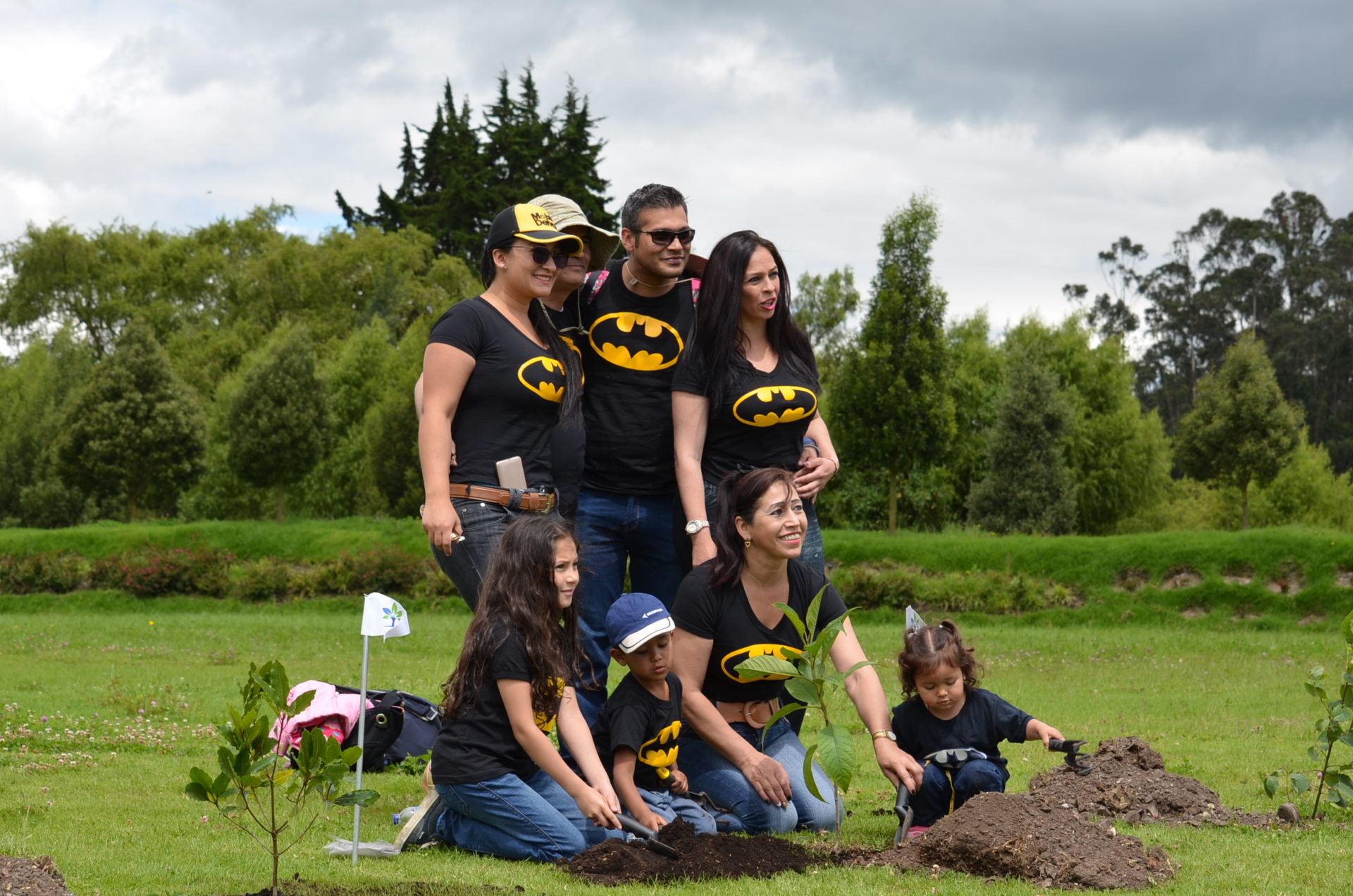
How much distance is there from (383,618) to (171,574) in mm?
20110

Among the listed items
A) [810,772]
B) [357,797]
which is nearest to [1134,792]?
[810,772]

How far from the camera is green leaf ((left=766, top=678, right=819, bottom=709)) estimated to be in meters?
4.62

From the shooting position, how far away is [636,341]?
577cm

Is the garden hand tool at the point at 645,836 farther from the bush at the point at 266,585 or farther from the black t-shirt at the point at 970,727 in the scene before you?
the bush at the point at 266,585

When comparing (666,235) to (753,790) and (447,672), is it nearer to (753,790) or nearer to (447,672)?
(753,790)

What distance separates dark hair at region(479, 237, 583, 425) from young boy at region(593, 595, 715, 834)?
34.1 inches

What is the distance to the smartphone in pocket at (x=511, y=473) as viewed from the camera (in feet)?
16.8

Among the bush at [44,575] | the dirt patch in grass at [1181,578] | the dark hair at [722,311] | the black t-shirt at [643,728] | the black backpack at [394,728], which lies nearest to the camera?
the black t-shirt at [643,728]

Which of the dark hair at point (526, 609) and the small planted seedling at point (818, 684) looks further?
the dark hair at point (526, 609)

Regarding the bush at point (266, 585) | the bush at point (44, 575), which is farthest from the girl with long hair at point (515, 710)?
the bush at point (44, 575)

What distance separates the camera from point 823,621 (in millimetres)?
5602

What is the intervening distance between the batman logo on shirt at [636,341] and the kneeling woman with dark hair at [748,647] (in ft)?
2.32

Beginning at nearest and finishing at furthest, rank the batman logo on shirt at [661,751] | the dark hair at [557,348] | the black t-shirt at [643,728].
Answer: the black t-shirt at [643,728]
the batman logo on shirt at [661,751]
the dark hair at [557,348]

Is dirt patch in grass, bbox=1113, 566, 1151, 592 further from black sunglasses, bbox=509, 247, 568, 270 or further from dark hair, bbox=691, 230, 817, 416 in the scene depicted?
black sunglasses, bbox=509, 247, 568, 270
